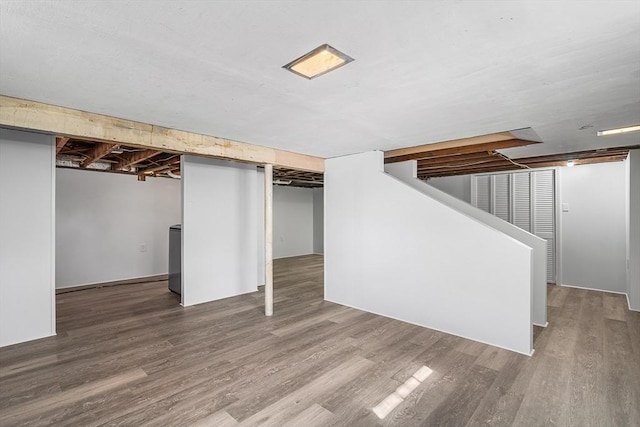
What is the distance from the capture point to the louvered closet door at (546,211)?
5.71 m

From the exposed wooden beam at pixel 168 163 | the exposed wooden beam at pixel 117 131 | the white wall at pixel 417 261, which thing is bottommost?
the white wall at pixel 417 261

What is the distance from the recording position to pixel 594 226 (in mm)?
5277

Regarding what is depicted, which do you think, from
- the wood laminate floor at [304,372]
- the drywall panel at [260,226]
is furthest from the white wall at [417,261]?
the drywall panel at [260,226]

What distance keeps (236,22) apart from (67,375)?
298cm

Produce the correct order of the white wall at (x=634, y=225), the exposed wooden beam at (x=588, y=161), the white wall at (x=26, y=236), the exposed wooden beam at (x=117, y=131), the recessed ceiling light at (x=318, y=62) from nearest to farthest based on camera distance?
1. the recessed ceiling light at (x=318, y=62)
2. the exposed wooden beam at (x=117, y=131)
3. the white wall at (x=26, y=236)
4. the white wall at (x=634, y=225)
5. the exposed wooden beam at (x=588, y=161)

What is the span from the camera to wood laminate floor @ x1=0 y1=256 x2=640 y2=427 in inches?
79.4

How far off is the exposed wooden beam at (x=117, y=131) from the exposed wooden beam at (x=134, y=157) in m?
1.27

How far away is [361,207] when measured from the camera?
4.34 m

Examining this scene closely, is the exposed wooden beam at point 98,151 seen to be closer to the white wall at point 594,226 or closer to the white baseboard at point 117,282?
the white baseboard at point 117,282

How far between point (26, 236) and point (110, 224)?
2909mm

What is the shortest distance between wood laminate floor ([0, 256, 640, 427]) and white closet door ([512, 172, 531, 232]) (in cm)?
229

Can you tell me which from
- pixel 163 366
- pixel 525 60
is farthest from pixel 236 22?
pixel 163 366

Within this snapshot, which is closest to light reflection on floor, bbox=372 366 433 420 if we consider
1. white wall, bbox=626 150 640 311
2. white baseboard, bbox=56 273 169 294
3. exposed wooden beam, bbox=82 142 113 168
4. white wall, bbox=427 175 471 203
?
white wall, bbox=626 150 640 311

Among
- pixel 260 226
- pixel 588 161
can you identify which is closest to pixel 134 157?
pixel 260 226
